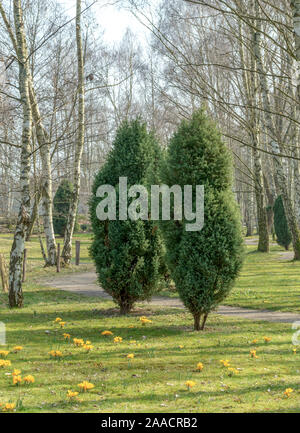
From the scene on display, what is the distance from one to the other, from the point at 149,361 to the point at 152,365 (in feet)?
0.58

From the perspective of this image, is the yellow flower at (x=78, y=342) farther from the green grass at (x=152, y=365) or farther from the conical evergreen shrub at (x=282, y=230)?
the conical evergreen shrub at (x=282, y=230)

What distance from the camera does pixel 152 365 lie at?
18.3 feet

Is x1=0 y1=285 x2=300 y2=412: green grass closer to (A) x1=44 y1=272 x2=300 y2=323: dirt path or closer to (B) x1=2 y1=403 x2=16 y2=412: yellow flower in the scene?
(B) x1=2 y1=403 x2=16 y2=412: yellow flower

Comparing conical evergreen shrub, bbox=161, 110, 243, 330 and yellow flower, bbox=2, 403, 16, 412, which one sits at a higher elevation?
conical evergreen shrub, bbox=161, 110, 243, 330

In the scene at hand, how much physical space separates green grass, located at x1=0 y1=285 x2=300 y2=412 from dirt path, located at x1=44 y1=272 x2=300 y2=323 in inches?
25.6

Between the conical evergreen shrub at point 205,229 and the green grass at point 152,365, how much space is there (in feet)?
2.65

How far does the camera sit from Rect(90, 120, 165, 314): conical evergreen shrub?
28.0 feet

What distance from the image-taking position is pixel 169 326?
791 centimetres

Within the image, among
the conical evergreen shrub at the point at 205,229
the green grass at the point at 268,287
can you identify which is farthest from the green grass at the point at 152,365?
the green grass at the point at 268,287

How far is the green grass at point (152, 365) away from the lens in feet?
14.0

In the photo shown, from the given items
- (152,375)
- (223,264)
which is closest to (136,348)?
(152,375)

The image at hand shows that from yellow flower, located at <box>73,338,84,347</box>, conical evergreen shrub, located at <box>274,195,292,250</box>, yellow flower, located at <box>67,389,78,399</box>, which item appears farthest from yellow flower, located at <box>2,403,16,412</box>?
conical evergreen shrub, located at <box>274,195,292,250</box>
